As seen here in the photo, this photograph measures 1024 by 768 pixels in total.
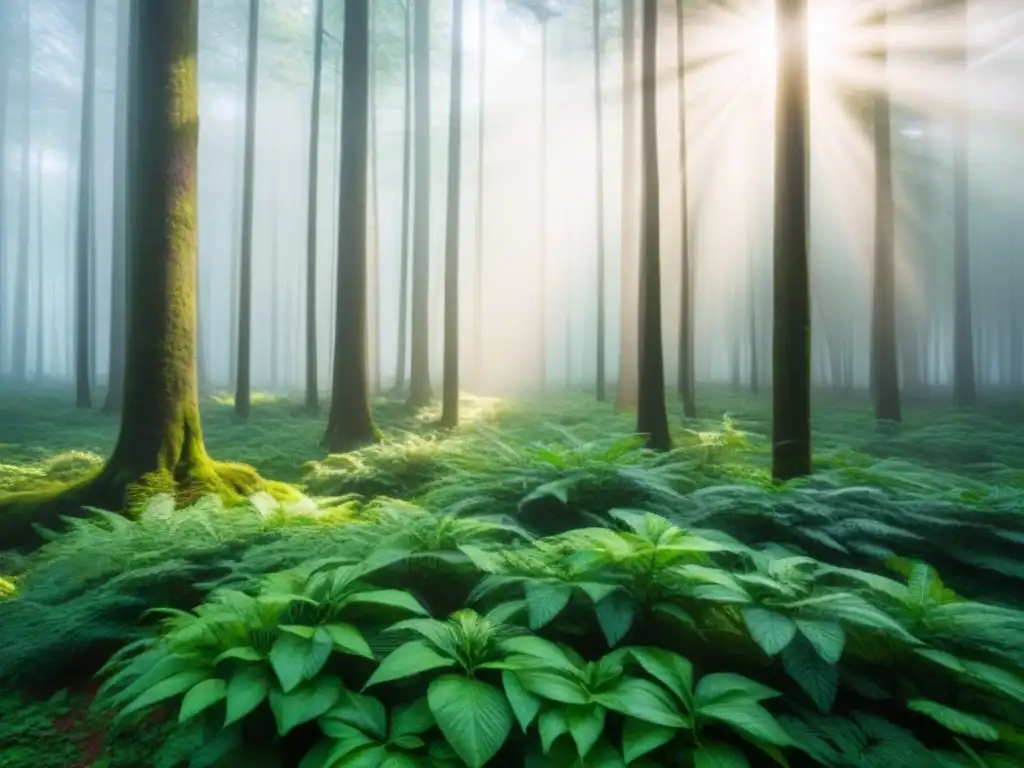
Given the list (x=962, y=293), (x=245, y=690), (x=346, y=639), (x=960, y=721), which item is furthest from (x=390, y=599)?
(x=962, y=293)

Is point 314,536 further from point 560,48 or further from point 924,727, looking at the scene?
point 560,48

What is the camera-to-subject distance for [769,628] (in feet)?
8.77

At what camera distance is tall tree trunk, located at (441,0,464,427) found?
15.1m

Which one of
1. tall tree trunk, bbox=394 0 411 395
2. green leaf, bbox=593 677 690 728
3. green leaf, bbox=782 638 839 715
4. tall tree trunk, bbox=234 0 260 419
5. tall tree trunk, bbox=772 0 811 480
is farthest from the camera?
tall tree trunk, bbox=394 0 411 395

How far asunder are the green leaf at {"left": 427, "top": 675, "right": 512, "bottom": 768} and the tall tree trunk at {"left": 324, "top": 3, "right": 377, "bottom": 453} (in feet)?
30.3

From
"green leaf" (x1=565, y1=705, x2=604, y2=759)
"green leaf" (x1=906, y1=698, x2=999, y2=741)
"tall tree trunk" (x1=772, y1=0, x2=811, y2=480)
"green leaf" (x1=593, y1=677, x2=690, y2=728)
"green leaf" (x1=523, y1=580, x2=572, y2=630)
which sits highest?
"tall tree trunk" (x1=772, y1=0, x2=811, y2=480)

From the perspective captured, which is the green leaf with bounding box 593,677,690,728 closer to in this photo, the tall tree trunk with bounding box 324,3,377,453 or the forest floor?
the forest floor

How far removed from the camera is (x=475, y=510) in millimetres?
5152

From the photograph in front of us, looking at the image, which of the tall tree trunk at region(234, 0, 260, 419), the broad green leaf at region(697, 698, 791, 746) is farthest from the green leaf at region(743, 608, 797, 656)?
the tall tree trunk at region(234, 0, 260, 419)

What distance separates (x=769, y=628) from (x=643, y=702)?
2.17 feet

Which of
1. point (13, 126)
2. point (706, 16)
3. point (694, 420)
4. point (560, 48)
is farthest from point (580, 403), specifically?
point (13, 126)

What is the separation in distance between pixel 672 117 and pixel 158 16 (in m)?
15.2

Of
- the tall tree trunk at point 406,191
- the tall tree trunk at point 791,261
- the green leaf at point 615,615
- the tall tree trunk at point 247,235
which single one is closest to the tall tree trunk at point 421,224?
the tall tree trunk at point 406,191

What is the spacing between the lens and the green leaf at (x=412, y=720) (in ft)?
8.00
